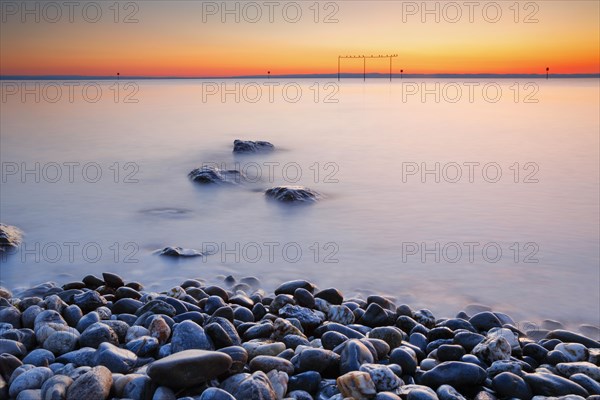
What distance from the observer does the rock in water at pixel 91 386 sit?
2434 millimetres

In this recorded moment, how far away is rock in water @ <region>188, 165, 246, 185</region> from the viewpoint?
905 cm

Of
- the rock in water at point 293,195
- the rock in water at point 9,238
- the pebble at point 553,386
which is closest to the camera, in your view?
the pebble at point 553,386

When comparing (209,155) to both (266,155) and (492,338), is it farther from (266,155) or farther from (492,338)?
(492,338)

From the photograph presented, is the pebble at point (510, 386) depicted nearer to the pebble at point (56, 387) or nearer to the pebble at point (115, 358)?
the pebble at point (115, 358)

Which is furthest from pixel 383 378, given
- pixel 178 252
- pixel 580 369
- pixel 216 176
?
pixel 216 176

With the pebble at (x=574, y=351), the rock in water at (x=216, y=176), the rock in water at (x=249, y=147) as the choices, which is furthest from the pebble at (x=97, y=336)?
the rock in water at (x=249, y=147)

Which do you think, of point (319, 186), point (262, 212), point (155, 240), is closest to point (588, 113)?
point (319, 186)

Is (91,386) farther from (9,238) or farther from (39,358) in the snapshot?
(9,238)

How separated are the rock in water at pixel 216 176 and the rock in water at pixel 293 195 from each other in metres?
1.17

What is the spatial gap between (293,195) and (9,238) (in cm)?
354

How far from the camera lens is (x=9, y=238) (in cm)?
572

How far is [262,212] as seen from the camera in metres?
7.23

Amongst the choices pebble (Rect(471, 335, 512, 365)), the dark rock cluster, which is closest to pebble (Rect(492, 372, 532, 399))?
the dark rock cluster

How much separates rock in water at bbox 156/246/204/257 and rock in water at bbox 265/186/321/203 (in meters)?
2.39
